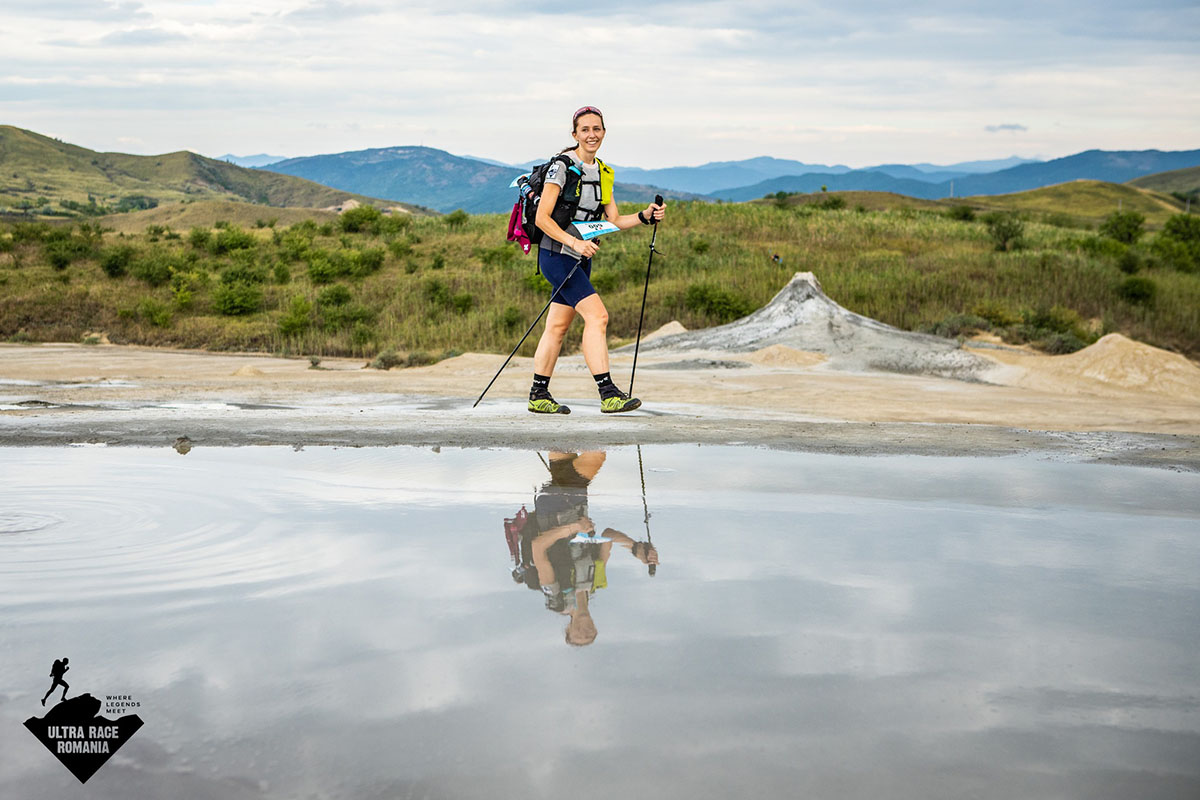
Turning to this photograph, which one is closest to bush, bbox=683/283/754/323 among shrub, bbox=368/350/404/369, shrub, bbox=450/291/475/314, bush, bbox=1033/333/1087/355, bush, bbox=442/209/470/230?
shrub, bbox=450/291/475/314

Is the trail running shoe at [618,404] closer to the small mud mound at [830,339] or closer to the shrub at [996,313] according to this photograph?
the small mud mound at [830,339]

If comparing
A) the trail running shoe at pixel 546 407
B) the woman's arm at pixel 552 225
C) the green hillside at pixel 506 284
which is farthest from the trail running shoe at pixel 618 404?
the green hillside at pixel 506 284

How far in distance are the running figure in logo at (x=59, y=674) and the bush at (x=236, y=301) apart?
2136 centimetres

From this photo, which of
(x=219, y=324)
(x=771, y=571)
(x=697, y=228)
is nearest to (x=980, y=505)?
(x=771, y=571)

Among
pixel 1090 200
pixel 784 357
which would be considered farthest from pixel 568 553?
pixel 1090 200

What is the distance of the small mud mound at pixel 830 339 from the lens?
1434cm

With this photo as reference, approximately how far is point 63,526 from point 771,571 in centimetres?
334

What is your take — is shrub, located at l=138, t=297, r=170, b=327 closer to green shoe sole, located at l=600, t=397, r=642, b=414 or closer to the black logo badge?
green shoe sole, located at l=600, t=397, r=642, b=414

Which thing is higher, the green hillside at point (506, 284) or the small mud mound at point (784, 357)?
the green hillside at point (506, 284)

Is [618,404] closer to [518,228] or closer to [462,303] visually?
[518,228]

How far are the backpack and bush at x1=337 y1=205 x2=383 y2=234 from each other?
25893 millimetres

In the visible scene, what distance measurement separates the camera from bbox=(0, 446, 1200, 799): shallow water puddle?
2.63m

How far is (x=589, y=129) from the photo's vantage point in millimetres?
7984

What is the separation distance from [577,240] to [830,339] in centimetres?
851
